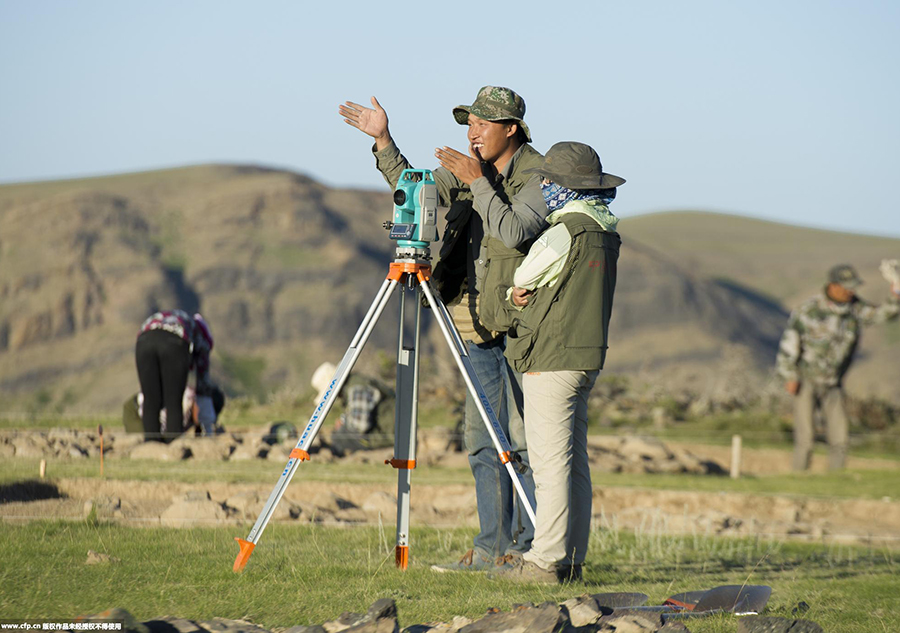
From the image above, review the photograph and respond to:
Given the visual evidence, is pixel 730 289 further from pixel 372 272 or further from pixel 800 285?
pixel 372 272

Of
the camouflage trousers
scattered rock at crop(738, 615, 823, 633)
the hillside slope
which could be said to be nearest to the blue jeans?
scattered rock at crop(738, 615, 823, 633)

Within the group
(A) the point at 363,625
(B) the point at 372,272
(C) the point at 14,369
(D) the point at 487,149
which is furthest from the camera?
(B) the point at 372,272

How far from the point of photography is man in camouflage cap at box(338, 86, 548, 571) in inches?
214

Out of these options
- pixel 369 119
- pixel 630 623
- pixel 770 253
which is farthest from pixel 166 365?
pixel 770 253

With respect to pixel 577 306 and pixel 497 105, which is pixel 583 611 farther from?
pixel 497 105

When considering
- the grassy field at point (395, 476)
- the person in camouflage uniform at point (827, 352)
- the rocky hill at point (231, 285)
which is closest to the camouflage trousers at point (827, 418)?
the person in camouflage uniform at point (827, 352)

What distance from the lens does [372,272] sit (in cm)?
6462

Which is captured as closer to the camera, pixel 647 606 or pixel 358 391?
pixel 647 606

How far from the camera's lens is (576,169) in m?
5.09

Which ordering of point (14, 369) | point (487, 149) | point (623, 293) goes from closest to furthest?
point (487, 149) → point (14, 369) → point (623, 293)

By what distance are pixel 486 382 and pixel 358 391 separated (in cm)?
605

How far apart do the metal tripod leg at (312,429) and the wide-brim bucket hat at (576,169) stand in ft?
3.10

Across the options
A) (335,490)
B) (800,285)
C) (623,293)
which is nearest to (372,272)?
(623,293)

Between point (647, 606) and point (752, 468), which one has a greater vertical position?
point (647, 606)
